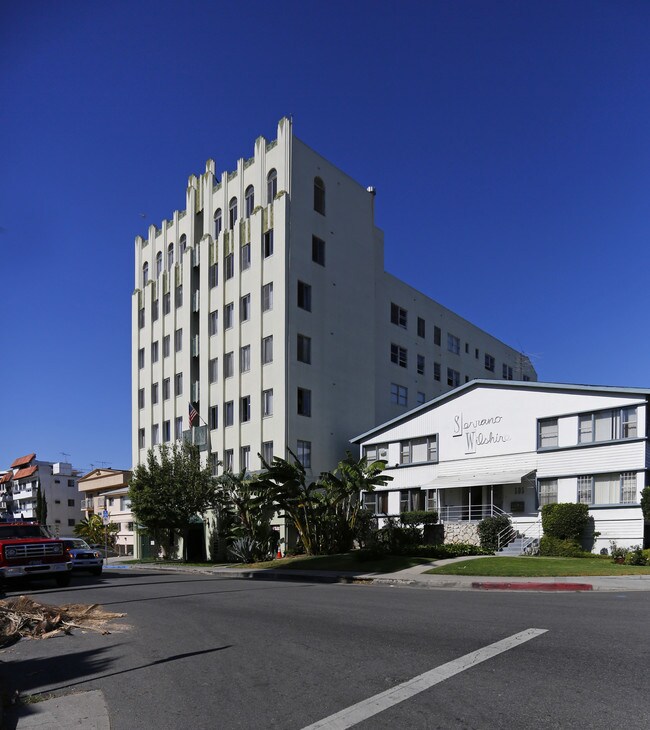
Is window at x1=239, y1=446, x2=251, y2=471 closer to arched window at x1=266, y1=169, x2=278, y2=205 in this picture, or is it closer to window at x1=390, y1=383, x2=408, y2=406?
window at x1=390, y1=383, x2=408, y2=406

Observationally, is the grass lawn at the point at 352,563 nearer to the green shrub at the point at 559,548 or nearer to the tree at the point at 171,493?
the green shrub at the point at 559,548

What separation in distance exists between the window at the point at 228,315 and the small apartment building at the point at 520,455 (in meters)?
11.8

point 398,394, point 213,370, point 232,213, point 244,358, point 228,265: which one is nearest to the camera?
point 244,358

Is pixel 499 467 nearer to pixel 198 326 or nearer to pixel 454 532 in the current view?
pixel 454 532

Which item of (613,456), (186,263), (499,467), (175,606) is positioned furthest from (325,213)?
(175,606)

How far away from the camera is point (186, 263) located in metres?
49.9

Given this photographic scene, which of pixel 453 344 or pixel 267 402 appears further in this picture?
pixel 453 344

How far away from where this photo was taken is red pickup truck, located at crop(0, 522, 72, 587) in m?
20.5

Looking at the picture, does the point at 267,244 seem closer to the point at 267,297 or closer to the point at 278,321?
the point at 267,297

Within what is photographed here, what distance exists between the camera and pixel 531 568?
21.6 meters

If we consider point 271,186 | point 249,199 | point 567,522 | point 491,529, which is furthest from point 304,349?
point 567,522

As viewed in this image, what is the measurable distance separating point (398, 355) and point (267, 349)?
12114 mm

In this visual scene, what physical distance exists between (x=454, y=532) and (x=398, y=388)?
658 inches

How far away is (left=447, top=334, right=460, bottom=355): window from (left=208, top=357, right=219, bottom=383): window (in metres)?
20.2
